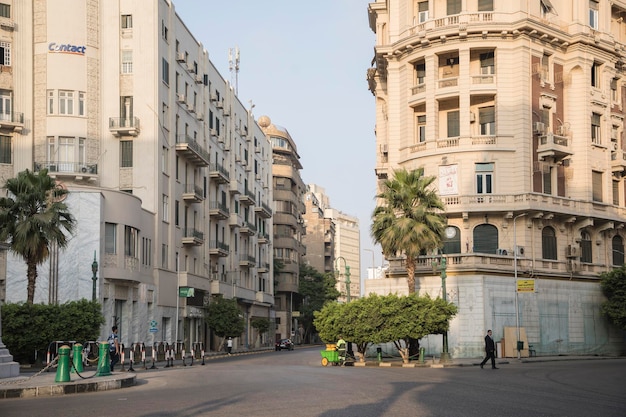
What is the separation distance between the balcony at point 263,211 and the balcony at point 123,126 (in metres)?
39.4

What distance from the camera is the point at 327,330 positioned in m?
44.0

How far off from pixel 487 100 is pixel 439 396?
38983 mm

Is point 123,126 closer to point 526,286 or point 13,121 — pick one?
point 13,121

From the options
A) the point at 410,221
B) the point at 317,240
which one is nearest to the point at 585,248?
the point at 410,221

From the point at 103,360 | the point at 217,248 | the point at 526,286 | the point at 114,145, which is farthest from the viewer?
the point at 217,248

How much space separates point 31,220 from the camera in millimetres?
40781

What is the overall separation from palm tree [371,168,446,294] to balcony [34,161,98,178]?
22016 millimetres

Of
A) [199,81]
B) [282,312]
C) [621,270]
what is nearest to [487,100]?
[621,270]

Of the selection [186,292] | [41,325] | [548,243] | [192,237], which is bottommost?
[41,325]

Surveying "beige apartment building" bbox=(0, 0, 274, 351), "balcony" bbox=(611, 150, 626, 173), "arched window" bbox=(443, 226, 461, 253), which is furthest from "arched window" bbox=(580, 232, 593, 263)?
"beige apartment building" bbox=(0, 0, 274, 351)

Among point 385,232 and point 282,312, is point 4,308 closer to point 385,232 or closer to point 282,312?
point 385,232

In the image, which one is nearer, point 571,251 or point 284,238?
point 571,251

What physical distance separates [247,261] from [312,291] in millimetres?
36173

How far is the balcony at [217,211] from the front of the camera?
77.4m
